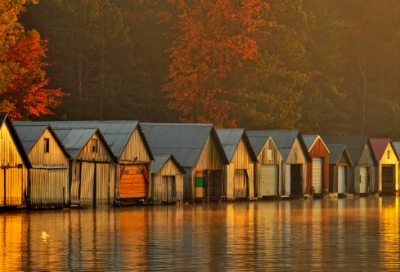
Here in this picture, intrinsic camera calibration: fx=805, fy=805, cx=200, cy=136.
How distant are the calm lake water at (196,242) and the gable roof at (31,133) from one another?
26.2 ft

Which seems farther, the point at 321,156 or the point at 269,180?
the point at 321,156

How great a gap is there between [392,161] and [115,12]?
128ft

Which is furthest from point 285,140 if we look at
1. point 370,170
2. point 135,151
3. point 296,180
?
point 135,151

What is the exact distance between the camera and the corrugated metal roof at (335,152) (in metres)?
88.8

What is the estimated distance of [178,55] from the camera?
329 feet

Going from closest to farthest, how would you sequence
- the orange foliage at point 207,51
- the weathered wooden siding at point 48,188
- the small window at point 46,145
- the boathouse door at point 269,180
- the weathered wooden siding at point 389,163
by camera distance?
the weathered wooden siding at point 48,188
the small window at point 46,145
the boathouse door at point 269,180
the weathered wooden siding at point 389,163
the orange foliage at point 207,51

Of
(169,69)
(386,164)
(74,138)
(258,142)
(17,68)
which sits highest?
(169,69)

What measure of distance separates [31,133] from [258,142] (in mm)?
28875

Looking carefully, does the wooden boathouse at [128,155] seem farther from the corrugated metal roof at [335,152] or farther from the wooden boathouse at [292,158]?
the corrugated metal roof at [335,152]

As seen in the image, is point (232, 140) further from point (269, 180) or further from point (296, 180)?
point (296, 180)

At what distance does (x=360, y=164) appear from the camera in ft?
306

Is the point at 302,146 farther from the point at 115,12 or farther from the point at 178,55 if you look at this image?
the point at 115,12

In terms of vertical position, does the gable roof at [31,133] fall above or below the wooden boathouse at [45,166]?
above

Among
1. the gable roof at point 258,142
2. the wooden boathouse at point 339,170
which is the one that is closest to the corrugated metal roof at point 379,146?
the wooden boathouse at point 339,170
